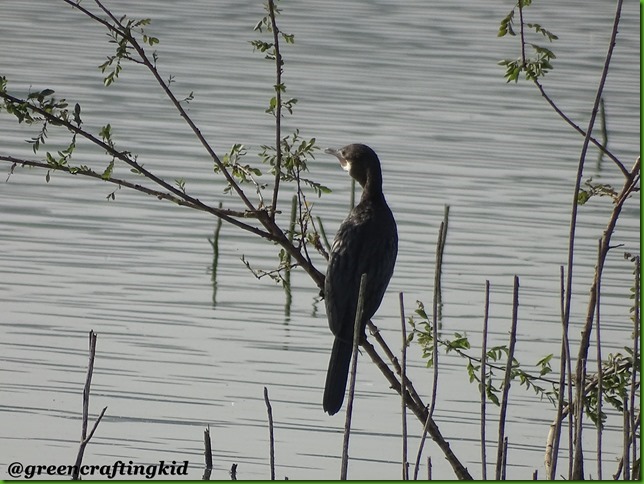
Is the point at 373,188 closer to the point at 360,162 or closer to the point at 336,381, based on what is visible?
the point at 360,162

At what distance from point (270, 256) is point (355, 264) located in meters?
6.14

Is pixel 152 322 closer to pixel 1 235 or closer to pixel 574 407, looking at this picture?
pixel 1 235

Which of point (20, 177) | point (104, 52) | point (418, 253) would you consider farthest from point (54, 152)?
point (104, 52)

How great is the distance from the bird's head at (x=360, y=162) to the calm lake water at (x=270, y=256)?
1.86 meters

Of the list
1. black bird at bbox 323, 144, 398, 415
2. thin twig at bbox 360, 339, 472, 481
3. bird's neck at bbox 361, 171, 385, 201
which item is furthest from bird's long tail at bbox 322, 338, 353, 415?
bird's neck at bbox 361, 171, 385, 201

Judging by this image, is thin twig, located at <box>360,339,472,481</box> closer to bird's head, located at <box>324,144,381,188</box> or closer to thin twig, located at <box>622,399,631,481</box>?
thin twig, located at <box>622,399,631,481</box>

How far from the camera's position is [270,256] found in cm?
1236

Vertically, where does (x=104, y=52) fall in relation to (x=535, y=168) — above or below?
above

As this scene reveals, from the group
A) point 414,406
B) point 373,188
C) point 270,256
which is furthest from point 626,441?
point 270,256

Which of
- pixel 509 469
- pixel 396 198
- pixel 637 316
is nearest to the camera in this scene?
pixel 637 316

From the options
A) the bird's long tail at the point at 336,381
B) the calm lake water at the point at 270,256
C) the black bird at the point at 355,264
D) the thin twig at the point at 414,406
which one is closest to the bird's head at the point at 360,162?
the black bird at the point at 355,264

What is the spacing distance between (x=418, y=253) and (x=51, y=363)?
3826 mm

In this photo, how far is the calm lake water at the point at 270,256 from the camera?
8625 millimetres

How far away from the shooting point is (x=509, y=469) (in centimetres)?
815
